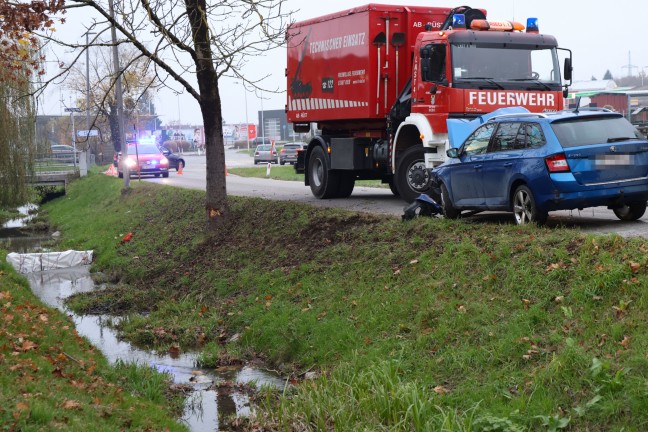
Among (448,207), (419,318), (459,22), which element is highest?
(459,22)

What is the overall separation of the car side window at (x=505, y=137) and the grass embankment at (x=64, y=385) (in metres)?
5.53

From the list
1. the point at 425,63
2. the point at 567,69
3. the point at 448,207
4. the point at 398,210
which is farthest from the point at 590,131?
the point at 398,210

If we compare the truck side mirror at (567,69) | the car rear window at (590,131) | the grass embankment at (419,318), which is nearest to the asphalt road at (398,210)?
the grass embankment at (419,318)

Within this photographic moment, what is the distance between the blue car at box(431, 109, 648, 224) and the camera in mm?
11625

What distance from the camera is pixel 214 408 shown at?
401 inches

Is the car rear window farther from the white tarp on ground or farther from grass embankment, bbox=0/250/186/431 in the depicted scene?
the white tarp on ground

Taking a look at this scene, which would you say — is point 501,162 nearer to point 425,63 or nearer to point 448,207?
point 448,207

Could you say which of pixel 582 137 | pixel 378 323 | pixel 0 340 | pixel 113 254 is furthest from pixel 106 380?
pixel 113 254

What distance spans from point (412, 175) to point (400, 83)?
7.87 feet

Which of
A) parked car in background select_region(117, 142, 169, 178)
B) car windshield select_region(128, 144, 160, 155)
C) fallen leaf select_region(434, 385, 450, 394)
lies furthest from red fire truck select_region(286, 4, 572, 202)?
car windshield select_region(128, 144, 160, 155)

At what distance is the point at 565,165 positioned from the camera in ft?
38.1

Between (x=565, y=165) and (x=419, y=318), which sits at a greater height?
(x=565, y=165)

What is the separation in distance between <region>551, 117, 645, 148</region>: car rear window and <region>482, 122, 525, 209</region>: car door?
2.01ft

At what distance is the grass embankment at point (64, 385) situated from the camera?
23.9 feet
